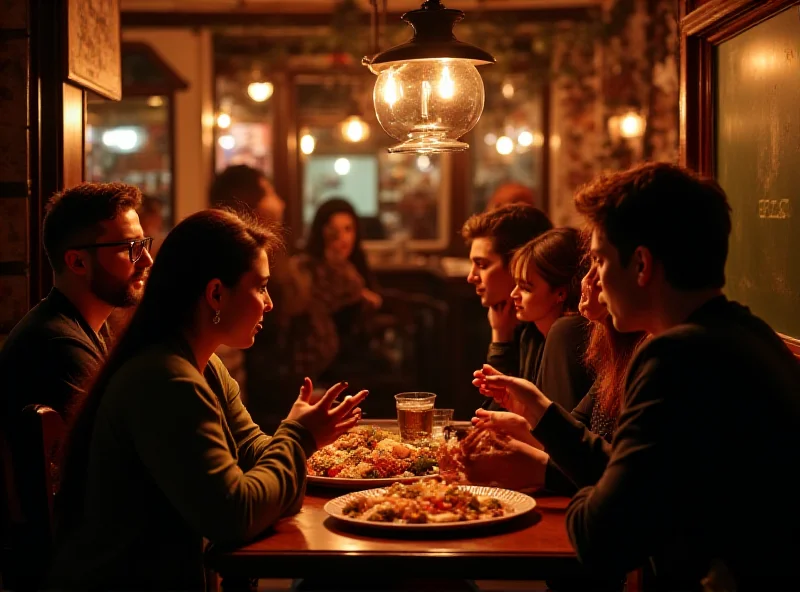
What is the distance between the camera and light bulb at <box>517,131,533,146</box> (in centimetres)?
960

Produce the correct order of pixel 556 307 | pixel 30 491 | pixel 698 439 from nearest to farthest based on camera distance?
pixel 698 439 < pixel 30 491 < pixel 556 307

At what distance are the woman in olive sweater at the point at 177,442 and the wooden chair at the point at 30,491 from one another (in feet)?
0.41

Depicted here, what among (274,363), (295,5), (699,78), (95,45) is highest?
A: (295,5)

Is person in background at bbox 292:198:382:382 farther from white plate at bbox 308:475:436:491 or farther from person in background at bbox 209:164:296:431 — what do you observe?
white plate at bbox 308:475:436:491

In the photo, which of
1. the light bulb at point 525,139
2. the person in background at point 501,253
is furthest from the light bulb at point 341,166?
the person in background at point 501,253

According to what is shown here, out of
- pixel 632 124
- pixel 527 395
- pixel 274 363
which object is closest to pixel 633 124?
pixel 632 124

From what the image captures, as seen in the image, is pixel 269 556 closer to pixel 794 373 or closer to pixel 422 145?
pixel 794 373

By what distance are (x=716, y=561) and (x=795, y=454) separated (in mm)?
221

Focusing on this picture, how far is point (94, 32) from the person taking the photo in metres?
3.38

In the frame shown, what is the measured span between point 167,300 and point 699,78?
1823 millimetres

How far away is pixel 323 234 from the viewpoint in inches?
256

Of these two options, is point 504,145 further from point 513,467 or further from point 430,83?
point 513,467

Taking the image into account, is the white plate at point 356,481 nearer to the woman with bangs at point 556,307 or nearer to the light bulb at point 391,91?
the woman with bangs at point 556,307

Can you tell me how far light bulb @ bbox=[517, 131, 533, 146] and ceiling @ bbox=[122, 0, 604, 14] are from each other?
1.48m
